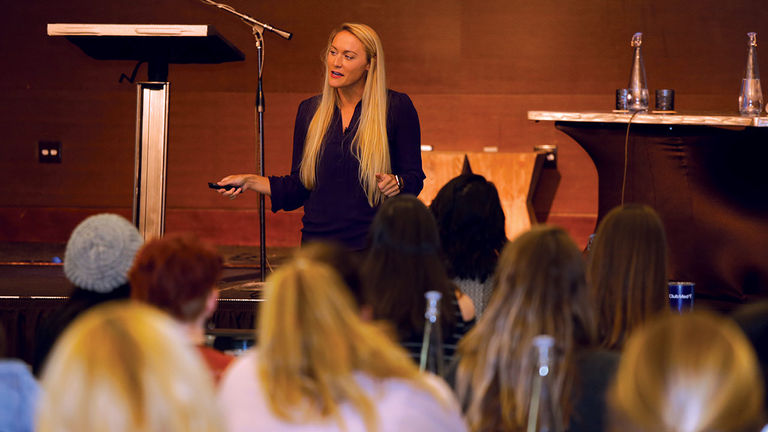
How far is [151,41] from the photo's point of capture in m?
3.14

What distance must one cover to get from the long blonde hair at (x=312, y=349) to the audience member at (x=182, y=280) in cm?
42

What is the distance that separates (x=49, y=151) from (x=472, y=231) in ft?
12.7

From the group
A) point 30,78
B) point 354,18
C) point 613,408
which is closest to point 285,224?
point 354,18

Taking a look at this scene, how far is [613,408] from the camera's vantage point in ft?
3.21

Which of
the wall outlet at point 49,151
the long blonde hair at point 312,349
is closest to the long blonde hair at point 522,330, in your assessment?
the long blonde hair at point 312,349

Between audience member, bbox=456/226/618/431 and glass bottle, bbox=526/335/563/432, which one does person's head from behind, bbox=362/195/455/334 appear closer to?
audience member, bbox=456/226/618/431

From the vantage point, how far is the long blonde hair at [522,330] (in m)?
1.49

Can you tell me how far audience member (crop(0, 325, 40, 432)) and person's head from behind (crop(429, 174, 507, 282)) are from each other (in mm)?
1315

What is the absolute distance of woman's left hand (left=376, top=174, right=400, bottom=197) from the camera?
2.71m

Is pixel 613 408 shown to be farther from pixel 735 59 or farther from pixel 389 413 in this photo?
pixel 735 59

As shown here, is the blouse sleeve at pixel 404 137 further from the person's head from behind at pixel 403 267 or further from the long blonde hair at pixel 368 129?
the person's head from behind at pixel 403 267

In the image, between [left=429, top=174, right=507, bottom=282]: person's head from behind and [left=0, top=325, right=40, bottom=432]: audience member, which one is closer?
[left=0, top=325, right=40, bottom=432]: audience member

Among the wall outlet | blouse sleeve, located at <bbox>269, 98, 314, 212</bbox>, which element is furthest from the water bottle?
the wall outlet

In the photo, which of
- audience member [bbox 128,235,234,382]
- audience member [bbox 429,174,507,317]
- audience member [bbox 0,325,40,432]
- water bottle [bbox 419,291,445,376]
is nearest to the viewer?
audience member [bbox 0,325,40,432]
